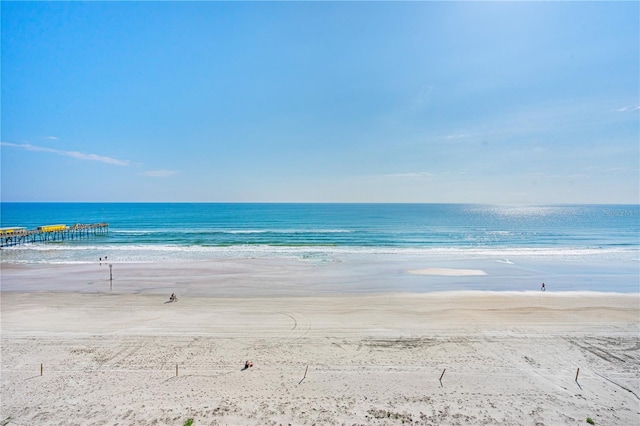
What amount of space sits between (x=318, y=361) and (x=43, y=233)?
65.9 m

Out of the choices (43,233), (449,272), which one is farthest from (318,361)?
(43,233)

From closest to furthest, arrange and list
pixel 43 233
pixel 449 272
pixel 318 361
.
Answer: pixel 318 361 → pixel 449 272 → pixel 43 233

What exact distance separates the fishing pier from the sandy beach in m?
38.0

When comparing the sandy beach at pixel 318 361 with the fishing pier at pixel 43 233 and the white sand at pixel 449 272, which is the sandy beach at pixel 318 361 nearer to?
the white sand at pixel 449 272

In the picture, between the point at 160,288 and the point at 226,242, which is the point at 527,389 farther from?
the point at 226,242

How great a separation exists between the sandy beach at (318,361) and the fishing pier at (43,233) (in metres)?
38.0

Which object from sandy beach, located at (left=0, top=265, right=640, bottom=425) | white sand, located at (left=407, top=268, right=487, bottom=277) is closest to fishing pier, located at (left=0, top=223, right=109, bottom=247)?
sandy beach, located at (left=0, top=265, right=640, bottom=425)

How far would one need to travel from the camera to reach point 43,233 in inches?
2181

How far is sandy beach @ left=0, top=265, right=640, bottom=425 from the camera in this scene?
32.0 feet

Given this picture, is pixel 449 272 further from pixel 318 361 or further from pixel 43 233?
pixel 43 233

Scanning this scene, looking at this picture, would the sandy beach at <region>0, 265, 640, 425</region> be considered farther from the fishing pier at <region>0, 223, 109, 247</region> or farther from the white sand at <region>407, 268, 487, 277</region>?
the fishing pier at <region>0, 223, 109, 247</region>

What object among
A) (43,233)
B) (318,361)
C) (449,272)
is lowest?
(318,361)

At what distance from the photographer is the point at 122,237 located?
184 ft

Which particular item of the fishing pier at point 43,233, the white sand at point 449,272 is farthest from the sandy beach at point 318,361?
the fishing pier at point 43,233
